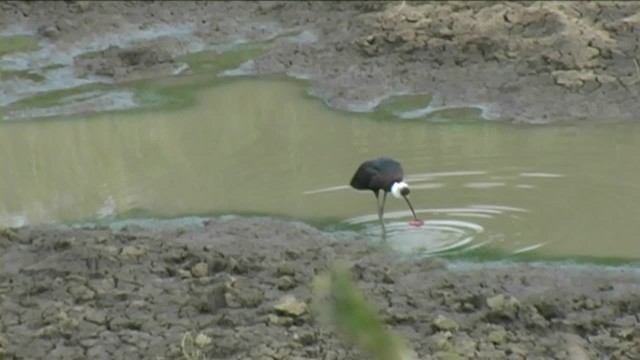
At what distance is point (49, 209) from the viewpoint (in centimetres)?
695

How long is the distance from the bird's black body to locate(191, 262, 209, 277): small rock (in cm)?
112

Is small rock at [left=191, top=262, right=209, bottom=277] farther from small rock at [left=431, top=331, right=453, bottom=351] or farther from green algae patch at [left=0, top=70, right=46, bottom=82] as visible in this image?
green algae patch at [left=0, top=70, right=46, bottom=82]

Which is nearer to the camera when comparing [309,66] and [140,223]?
[140,223]

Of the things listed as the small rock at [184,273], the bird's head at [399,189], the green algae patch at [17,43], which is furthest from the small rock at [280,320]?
the green algae patch at [17,43]

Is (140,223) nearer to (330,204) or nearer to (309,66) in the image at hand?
(330,204)

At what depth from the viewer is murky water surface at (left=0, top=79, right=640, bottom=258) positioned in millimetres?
6117

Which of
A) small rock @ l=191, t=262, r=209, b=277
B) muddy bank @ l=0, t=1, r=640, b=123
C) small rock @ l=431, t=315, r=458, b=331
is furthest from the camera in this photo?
muddy bank @ l=0, t=1, r=640, b=123

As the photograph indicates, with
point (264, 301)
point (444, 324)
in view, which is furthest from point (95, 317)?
point (444, 324)

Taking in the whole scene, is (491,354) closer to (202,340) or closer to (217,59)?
(202,340)

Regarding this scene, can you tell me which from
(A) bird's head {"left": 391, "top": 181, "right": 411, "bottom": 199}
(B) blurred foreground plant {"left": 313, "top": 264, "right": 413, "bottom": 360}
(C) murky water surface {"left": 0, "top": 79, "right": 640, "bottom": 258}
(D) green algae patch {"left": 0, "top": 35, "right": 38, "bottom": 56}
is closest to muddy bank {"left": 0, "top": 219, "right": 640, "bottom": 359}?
(A) bird's head {"left": 391, "top": 181, "right": 411, "bottom": 199}

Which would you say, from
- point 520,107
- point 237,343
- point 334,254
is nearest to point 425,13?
point 520,107

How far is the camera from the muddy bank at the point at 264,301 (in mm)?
4352

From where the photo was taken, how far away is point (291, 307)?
4.70 meters

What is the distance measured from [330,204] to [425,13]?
4.34m
